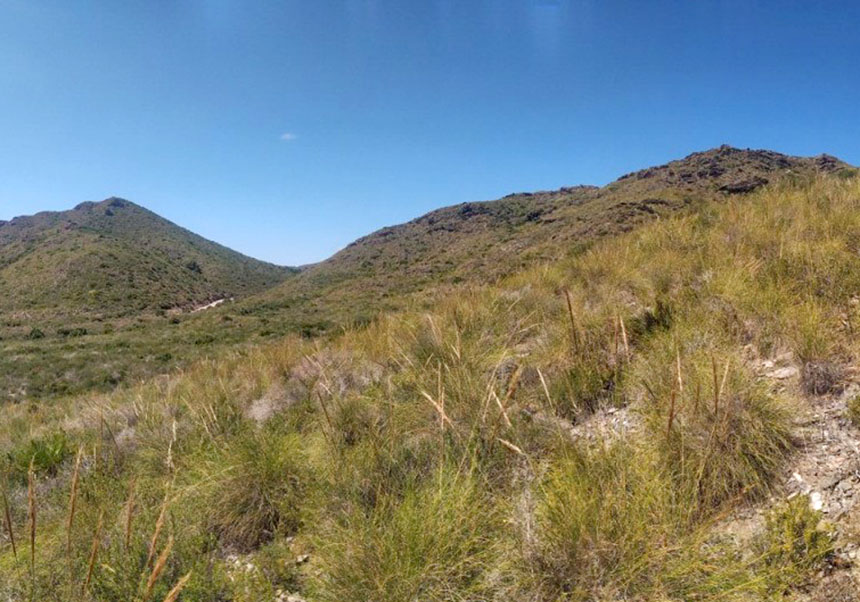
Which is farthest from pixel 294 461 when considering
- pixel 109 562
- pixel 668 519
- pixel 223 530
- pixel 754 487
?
pixel 754 487

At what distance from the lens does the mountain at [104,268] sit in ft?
189

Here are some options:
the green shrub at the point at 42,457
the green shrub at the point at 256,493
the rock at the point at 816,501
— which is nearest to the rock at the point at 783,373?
the rock at the point at 816,501

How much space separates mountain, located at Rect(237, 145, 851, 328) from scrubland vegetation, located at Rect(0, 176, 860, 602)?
820 cm

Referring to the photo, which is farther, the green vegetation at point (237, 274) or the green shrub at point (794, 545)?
the green vegetation at point (237, 274)

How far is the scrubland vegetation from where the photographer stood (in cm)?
174

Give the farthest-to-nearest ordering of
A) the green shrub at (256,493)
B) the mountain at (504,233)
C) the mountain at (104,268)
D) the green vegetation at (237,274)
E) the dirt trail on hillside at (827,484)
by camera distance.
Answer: the mountain at (104,268), the mountain at (504,233), the green vegetation at (237,274), the green shrub at (256,493), the dirt trail on hillside at (827,484)

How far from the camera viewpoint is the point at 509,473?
96.3 inches

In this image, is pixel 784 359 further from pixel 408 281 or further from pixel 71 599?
pixel 408 281

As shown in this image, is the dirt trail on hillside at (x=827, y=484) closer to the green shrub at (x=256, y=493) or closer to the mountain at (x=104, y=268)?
the green shrub at (x=256, y=493)

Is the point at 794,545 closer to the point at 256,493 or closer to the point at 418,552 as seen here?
the point at 418,552

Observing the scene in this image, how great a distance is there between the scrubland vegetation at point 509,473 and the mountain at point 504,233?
820cm

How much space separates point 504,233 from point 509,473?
63417 millimetres

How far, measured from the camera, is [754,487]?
81.0 inches

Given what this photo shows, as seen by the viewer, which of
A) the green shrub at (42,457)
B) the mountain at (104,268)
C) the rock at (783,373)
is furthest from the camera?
the mountain at (104,268)
